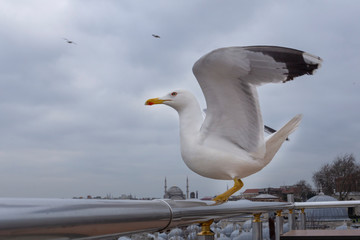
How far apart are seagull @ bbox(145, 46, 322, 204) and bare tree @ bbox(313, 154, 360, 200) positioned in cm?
4284

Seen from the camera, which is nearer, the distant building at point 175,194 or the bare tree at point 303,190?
the distant building at point 175,194

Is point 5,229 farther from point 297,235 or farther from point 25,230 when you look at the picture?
point 297,235

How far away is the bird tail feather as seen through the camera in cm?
291

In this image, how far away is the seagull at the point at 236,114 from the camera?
280 centimetres

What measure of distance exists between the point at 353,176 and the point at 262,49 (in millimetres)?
44282

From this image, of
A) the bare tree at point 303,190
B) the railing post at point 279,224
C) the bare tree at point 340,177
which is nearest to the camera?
the railing post at point 279,224

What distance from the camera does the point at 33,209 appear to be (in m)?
0.57

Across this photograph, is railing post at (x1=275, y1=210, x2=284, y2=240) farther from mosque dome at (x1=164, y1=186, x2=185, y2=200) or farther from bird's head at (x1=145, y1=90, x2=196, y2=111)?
bird's head at (x1=145, y1=90, x2=196, y2=111)

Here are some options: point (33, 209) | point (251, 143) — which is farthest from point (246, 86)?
point (33, 209)

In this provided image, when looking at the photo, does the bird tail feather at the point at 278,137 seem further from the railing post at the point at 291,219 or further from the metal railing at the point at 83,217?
the metal railing at the point at 83,217

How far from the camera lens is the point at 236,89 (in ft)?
9.82

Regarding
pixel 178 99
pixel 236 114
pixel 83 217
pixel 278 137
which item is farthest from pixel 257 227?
pixel 83 217

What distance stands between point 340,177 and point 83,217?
46.8 metres

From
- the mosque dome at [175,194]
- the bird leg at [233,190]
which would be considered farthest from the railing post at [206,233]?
the bird leg at [233,190]
